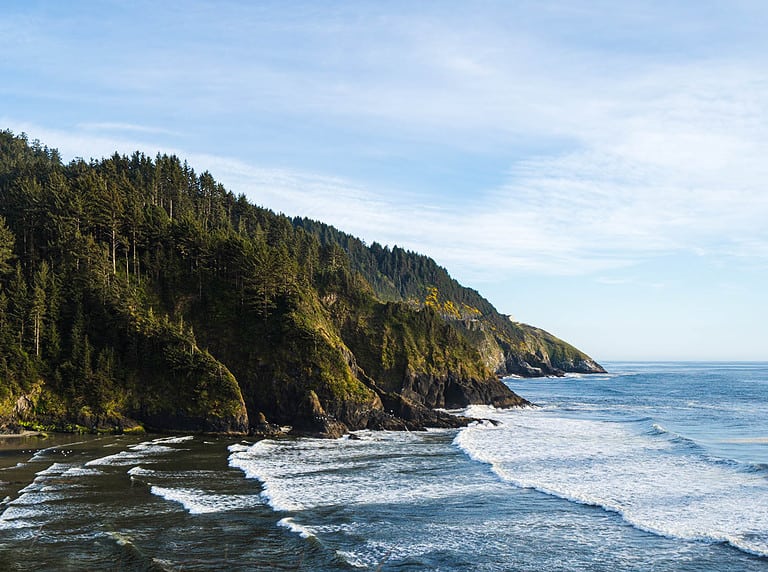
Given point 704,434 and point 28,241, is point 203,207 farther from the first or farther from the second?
point 704,434

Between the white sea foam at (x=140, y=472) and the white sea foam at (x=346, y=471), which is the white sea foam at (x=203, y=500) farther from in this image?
the white sea foam at (x=140, y=472)

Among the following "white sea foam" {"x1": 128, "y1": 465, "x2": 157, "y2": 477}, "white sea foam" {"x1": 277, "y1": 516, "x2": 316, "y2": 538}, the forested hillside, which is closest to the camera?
"white sea foam" {"x1": 277, "y1": 516, "x2": 316, "y2": 538}

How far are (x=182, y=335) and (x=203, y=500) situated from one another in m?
34.3

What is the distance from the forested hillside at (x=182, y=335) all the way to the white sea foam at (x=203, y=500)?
24174 mm

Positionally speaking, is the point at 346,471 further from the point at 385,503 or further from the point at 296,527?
the point at 296,527

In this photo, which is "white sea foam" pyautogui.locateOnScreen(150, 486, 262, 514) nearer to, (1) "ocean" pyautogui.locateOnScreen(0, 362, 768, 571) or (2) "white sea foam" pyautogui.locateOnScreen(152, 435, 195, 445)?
(1) "ocean" pyautogui.locateOnScreen(0, 362, 768, 571)

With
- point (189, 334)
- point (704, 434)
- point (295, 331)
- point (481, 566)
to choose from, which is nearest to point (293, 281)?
point (295, 331)

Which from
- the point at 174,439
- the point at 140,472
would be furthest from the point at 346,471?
the point at 174,439

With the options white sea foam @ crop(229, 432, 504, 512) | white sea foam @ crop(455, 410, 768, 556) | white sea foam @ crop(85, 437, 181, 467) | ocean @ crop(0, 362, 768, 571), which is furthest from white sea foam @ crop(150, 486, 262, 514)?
white sea foam @ crop(455, 410, 768, 556)

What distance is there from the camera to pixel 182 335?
66188 millimetres

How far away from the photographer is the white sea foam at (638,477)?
103 feet

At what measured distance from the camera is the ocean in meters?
26.1

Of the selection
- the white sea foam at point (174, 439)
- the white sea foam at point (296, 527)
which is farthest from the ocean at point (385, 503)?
the white sea foam at point (174, 439)

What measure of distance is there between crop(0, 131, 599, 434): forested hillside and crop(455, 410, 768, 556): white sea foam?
A: 15.6m
